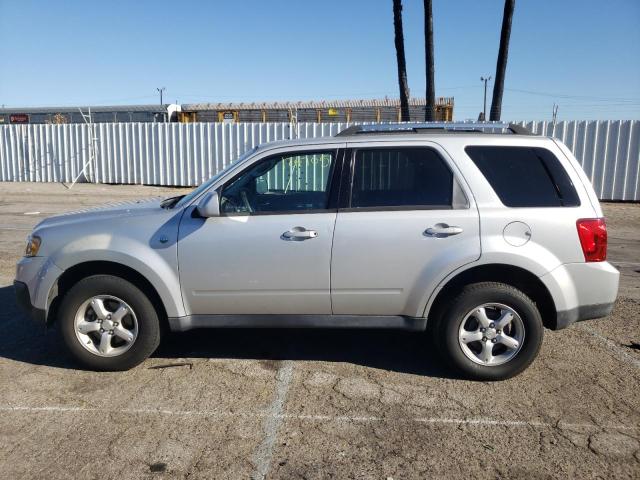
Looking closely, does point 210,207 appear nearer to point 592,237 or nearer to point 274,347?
point 274,347

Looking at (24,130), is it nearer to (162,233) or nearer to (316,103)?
(316,103)

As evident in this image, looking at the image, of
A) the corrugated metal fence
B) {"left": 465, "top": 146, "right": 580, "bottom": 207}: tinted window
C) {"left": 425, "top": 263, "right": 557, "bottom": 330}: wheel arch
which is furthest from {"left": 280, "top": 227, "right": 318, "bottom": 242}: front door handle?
the corrugated metal fence

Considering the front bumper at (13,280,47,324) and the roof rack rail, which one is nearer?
the front bumper at (13,280,47,324)

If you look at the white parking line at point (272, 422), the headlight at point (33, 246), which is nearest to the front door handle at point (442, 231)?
the white parking line at point (272, 422)

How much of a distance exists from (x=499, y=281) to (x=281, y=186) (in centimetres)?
190

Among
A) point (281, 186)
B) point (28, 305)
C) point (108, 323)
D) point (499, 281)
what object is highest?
point (281, 186)

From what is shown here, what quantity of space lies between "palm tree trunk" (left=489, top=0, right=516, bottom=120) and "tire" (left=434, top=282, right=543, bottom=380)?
11.2 m

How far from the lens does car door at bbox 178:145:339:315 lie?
4.22m

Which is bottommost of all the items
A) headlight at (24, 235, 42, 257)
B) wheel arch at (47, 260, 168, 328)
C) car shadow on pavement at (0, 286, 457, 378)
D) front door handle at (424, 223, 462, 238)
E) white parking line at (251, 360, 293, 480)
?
car shadow on pavement at (0, 286, 457, 378)

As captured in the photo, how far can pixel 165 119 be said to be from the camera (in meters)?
25.0

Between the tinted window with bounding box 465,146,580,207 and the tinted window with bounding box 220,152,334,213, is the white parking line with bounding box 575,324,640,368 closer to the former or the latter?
the tinted window with bounding box 465,146,580,207

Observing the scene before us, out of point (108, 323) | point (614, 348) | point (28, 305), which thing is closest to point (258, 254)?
point (108, 323)

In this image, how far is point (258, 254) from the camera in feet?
13.9

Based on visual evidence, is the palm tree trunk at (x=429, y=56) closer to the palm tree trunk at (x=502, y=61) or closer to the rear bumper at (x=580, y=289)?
the palm tree trunk at (x=502, y=61)
